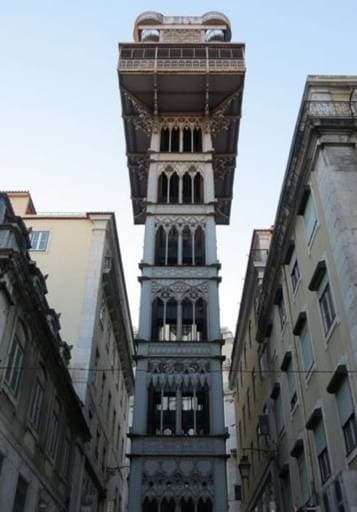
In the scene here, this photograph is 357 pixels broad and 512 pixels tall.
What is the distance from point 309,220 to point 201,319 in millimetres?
12433

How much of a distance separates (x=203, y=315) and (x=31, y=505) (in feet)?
47.6

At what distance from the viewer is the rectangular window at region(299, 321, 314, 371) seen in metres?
20.3

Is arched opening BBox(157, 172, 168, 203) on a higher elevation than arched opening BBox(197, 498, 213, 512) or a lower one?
higher

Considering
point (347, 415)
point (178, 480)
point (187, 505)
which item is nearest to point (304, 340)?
point (347, 415)

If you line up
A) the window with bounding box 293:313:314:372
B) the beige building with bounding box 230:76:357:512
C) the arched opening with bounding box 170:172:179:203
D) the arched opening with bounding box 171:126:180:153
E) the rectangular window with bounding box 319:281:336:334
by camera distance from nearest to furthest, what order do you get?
the beige building with bounding box 230:76:357:512, the rectangular window with bounding box 319:281:336:334, the window with bounding box 293:313:314:372, the arched opening with bounding box 170:172:179:203, the arched opening with bounding box 171:126:180:153

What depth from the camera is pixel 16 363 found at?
18562mm

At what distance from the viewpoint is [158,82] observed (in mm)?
42875

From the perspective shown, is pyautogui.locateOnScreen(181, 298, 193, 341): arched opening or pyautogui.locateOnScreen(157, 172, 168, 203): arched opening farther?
pyautogui.locateOnScreen(157, 172, 168, 203): arched opening

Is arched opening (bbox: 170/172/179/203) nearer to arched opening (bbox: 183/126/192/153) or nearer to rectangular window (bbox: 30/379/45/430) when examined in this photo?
arched opening (bbox: 183/126/192/153)

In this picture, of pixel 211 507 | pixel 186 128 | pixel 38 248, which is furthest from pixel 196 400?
pixel 186 128

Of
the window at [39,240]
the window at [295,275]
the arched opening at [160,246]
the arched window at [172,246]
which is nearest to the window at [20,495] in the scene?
the window at [295,275]

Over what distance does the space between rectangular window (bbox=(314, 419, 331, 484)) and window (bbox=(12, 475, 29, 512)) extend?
9.72 m

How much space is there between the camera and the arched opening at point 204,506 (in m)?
24.8

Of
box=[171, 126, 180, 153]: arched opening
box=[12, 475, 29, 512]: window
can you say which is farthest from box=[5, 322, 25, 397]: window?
box=[171, 126, 180, 153]: arched opening
